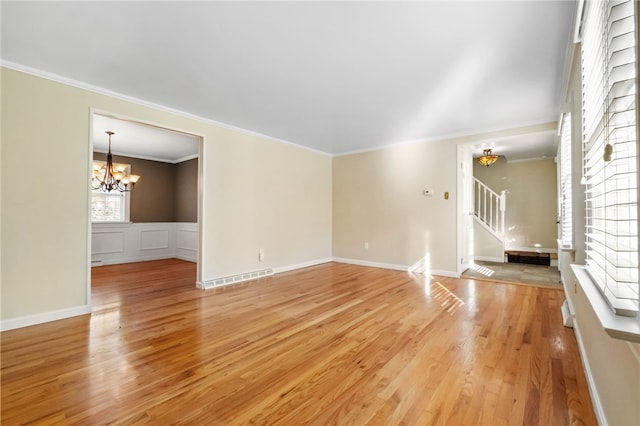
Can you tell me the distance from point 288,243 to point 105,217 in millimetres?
4278

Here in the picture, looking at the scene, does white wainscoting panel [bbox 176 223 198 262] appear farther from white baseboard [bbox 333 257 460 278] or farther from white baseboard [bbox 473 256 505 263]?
white baseboard [bbox 473 256 505 263]

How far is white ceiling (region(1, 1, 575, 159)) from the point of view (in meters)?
1.91

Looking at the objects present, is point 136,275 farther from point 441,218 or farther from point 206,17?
point 441,218

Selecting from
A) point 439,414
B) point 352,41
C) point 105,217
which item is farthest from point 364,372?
point 105,217

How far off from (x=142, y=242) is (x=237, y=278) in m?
3.59

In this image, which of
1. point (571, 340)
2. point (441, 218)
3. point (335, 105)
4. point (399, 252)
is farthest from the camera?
point (399, 252)

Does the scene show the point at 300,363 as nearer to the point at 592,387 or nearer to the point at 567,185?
the point at 592,387

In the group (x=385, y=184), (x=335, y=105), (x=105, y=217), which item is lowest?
(x=105, y=217)

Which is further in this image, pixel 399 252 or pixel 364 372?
pixel 399 252

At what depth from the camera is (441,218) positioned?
4711 mm

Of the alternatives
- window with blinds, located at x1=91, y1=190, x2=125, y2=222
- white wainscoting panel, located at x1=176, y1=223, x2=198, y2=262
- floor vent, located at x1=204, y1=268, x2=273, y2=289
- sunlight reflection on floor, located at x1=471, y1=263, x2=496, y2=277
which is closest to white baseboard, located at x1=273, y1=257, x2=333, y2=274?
floor vent, located at x1=204, y1=268, x2=273, y2=289

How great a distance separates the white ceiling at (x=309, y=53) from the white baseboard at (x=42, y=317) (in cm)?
227

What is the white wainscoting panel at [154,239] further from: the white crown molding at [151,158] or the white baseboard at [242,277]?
the white baseboard at [242,277]

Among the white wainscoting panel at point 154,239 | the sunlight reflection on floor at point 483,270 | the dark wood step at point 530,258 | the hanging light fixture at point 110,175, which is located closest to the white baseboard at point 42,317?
the hanging light fixture at point 110,175
